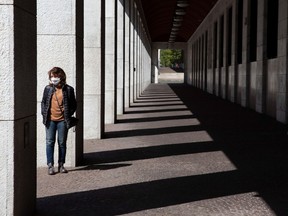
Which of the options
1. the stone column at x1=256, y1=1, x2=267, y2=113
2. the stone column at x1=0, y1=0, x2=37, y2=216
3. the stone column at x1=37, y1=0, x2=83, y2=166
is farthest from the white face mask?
the stone column at x1=256, y1=1, x2=267, y2=113

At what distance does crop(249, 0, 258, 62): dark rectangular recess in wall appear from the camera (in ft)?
75.0

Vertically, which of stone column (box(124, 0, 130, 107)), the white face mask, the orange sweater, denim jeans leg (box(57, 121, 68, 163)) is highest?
stone column (box(124, 0, 130, 107))

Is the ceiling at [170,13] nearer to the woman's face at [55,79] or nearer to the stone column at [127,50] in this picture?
the stone column at [127,50]

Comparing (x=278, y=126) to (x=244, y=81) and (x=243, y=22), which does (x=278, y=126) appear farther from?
(x=243, y=22)

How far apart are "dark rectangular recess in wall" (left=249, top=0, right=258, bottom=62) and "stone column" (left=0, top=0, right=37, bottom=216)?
1846 centimetres

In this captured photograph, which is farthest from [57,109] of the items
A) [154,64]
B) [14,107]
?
[154,64]

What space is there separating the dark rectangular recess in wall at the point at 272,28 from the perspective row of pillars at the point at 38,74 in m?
6.50

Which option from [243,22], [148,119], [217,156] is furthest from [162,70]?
[217,156]

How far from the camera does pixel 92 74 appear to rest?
41.3 feet

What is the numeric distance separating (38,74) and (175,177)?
3.13 meters

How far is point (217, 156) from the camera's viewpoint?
33.6 ft

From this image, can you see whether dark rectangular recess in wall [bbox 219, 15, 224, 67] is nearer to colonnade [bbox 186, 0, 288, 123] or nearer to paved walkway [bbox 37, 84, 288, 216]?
colonnade [bbox 186, 0, 288, 123]

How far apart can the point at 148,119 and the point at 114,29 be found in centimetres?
385

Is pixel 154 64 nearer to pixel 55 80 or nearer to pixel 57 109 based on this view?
pixel 57 109
